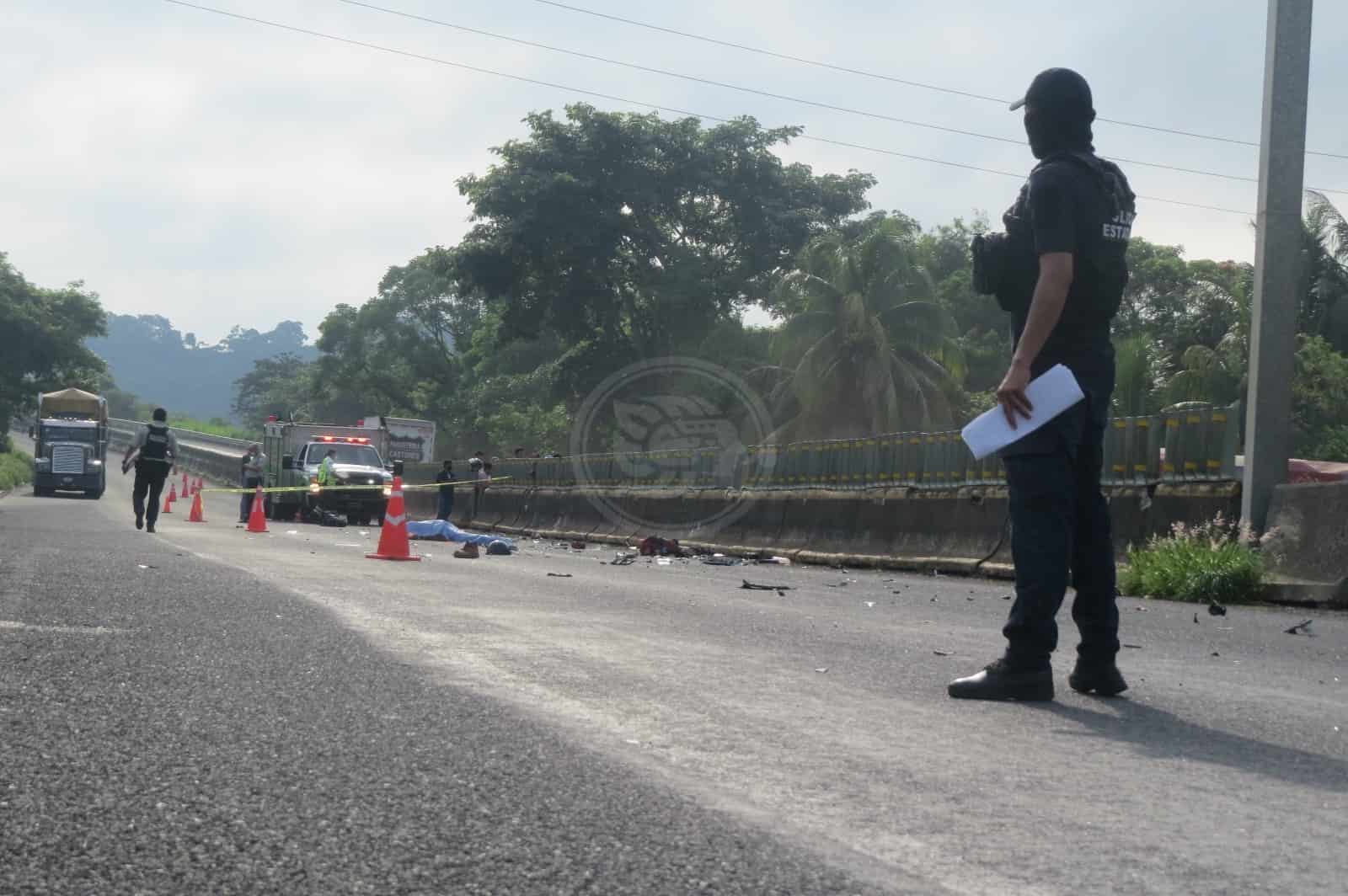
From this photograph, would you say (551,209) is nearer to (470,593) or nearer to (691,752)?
(470,593)

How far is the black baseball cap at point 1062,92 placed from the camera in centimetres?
473

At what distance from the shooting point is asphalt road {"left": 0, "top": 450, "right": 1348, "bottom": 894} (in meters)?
2.50

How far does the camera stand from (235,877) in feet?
7.79

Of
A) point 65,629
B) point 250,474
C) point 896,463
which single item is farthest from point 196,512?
point 65,629

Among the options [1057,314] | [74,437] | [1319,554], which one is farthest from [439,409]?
[1057,314]

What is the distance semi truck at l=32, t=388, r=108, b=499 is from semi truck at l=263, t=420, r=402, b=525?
17981mm

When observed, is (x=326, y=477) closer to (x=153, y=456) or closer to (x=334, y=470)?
(x=334, y=470)

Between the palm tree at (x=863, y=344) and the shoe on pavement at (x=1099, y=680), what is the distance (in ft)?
123

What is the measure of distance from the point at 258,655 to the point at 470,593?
12.5 feet

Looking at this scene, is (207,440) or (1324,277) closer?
(1324,277)

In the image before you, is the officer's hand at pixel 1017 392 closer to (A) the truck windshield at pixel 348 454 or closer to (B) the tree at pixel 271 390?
(A) the truck windshield at pixel 348 454

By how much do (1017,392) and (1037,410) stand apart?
0.28ft

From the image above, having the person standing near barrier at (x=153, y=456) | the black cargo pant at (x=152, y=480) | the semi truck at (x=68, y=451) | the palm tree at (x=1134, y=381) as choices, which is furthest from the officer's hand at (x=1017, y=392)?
the semi truck at (x=68, y=451)

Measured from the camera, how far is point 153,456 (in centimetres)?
1952
